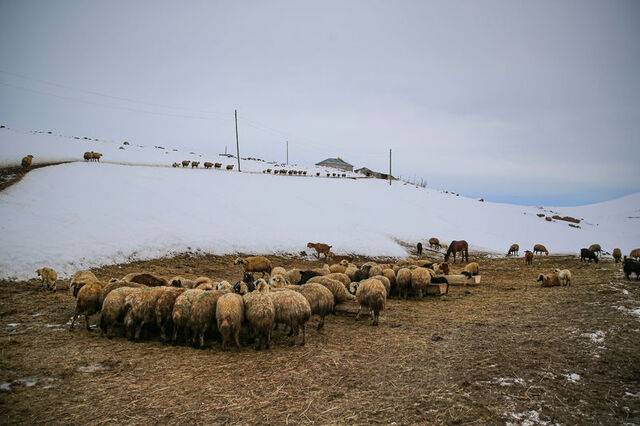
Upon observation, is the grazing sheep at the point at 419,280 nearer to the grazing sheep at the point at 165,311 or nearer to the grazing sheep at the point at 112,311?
the grazing sheep at the point at 165,311

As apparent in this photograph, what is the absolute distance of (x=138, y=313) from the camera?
8.83m

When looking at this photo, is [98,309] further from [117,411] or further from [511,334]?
[511,334]

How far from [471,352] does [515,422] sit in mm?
2799

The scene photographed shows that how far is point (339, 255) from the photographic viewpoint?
25.9 metres

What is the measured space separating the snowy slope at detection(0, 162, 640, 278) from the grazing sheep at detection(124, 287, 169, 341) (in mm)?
8907

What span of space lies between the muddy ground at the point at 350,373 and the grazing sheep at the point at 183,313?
0.46 meters

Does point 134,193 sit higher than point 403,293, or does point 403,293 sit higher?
point 134,193

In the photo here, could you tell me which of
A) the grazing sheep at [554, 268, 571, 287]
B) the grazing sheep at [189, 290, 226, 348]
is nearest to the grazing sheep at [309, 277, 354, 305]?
the grazing sheep at [189, 290, 226, 348]

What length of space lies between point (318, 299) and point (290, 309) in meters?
1.67

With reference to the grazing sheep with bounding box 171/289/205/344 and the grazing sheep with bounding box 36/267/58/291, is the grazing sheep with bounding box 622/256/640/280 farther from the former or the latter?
the grazing sheep with bounding box 36/267/58/291

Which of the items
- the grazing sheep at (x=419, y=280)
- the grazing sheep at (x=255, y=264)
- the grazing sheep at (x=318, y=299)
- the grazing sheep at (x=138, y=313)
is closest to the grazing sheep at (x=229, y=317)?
the grazing sheep at (x=138, y=313)

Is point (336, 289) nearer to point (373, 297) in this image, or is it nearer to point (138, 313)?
point (373, 297)

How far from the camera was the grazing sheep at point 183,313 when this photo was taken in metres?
8.57

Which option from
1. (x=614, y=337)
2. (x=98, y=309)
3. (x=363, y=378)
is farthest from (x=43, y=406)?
(x=614, y=337)
